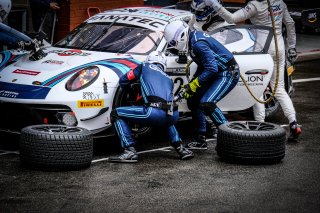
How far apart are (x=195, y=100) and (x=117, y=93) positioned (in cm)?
105

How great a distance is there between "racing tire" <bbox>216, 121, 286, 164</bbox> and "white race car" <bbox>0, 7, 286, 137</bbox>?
115 cm

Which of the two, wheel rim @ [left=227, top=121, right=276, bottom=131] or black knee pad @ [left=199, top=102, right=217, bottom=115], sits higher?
black knee pad @ [left=199, top=102, right=217, bottom=115]

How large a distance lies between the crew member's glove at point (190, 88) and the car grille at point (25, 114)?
1.29 m

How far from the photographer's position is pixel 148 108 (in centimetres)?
866

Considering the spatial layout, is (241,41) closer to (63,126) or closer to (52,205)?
(63,126)

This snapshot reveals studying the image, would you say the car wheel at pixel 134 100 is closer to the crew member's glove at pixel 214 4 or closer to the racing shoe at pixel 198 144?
the racing shoe at pixel 198 144

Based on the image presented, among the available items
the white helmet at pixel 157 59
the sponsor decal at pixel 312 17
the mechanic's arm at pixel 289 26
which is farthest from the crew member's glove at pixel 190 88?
the sponsor decal at pixel 312 17

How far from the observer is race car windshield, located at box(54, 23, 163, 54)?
392 inches

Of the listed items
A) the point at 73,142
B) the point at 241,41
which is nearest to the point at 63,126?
the point at 73,142

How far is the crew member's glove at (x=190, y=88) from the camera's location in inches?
353

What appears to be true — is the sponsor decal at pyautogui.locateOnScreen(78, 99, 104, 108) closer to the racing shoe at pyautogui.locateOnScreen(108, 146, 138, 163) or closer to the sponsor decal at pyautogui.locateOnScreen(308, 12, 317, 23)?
the racing shoe at pyautogui.locateOnScreen(108, 146, 138, 163)

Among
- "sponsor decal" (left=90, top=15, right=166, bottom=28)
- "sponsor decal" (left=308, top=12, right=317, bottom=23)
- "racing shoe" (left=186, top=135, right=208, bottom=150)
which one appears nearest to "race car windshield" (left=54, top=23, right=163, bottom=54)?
"sponsor decal" (left=90, top=15, right=166, bottom=28)

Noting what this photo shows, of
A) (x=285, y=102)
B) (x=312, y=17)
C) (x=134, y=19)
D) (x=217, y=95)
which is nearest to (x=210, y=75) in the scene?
(x=217, y=95)

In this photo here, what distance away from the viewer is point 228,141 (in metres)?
8.77
